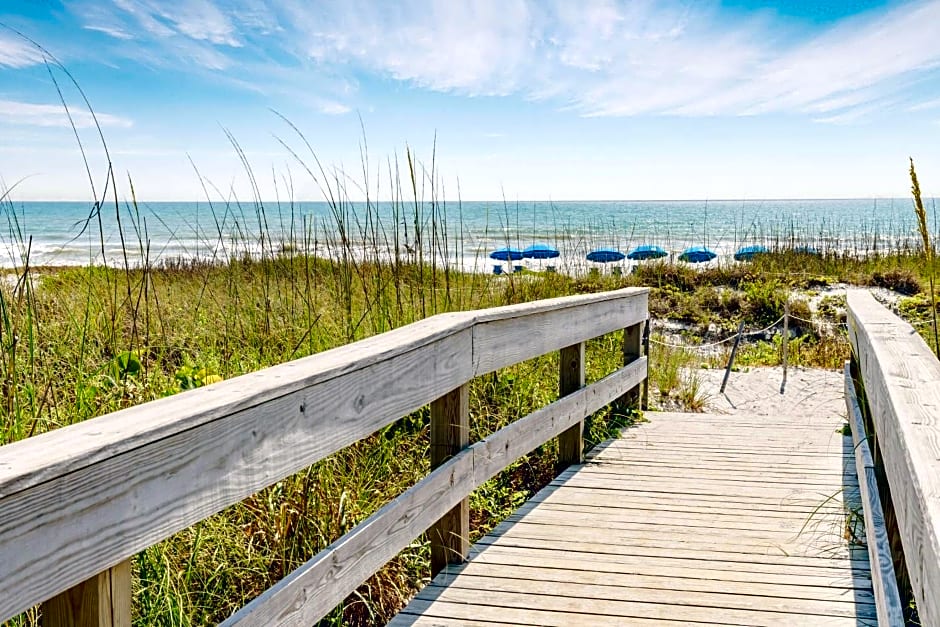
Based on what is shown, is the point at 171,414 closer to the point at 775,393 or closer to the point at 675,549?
the point at 675,549

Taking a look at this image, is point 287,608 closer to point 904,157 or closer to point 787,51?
point 904,157

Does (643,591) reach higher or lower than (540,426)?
lower

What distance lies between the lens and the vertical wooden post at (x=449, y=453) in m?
2.46

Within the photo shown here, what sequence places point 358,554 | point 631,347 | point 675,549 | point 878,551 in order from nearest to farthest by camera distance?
point 358,554, point 878,551, point 675,549, point 631,347

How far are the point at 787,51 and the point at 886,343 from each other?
486 inches

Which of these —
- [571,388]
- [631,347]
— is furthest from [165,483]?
[631,347]

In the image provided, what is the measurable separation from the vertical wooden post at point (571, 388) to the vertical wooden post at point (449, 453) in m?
1.15

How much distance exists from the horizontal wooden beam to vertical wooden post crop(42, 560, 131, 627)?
0.35 m

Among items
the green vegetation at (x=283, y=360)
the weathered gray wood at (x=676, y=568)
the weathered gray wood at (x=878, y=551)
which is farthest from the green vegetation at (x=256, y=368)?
the weathered gray wood at (x=878, y=551)

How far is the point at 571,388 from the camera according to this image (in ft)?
11.8

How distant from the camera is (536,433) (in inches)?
124

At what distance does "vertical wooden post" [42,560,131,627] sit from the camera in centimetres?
106

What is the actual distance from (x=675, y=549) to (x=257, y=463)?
1.88m

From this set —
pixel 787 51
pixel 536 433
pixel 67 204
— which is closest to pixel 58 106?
pixel 536 433
